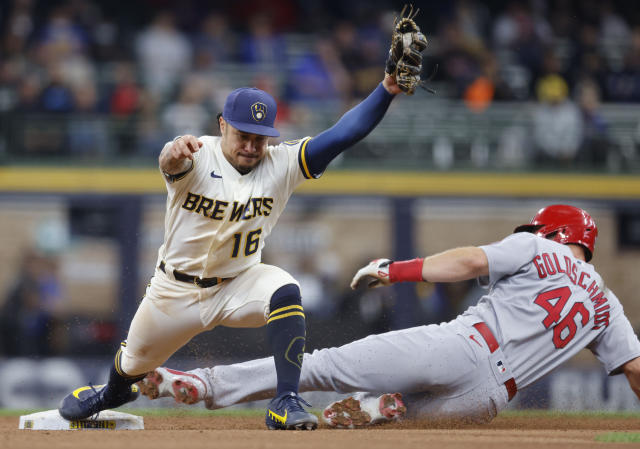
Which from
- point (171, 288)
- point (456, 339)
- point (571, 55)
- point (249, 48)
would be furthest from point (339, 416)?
point (571, 55)

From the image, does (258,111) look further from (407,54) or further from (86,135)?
(86,135)

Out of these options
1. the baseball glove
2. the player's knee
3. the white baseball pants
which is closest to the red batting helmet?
the white baseball pants

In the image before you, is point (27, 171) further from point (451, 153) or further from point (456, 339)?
point (456, 339)

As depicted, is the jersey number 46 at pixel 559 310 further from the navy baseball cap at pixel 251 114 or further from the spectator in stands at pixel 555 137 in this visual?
the spectator in stands at pixel 555 137

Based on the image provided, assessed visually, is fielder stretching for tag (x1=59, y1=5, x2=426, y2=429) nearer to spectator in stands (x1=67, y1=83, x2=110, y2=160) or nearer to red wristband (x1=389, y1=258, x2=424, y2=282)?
red wristband (x1=389, y1=258, x2=424, y2=282)

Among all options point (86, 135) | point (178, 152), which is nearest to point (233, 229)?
point (178, 152)

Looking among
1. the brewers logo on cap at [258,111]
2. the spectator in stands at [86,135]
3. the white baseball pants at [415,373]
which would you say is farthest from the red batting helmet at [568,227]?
the spectator in stands at [86,135]

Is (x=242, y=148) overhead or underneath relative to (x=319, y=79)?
underneath
